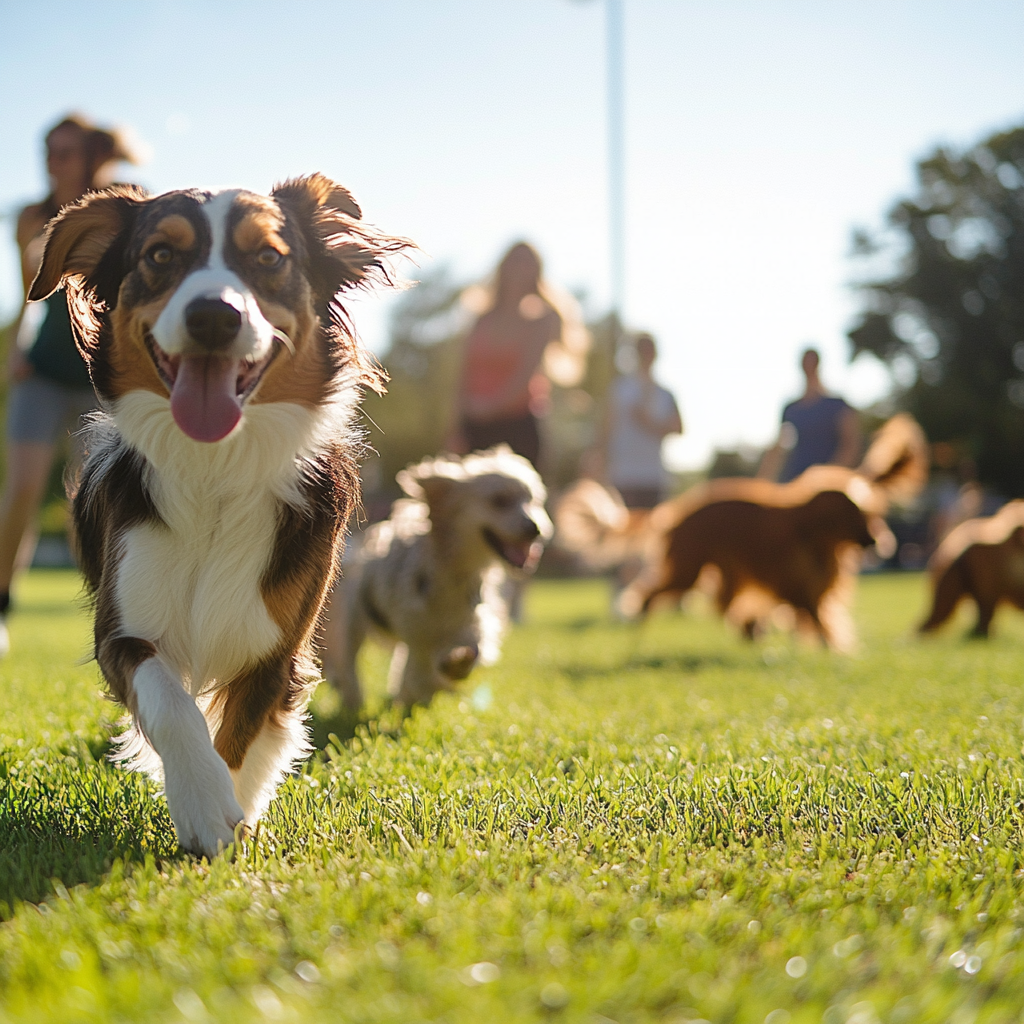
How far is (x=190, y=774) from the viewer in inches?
95.4

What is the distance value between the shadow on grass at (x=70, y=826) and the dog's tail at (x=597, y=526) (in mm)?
6453

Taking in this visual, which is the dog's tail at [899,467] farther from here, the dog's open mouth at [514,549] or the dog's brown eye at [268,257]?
the dog's brown eye at [268,257]

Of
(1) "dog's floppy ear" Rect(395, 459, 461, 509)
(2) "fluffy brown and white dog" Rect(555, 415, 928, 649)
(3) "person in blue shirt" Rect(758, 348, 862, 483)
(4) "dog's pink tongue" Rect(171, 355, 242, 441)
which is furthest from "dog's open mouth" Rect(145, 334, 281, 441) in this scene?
(3) "person in blue shirt" Rect(758, 348, 862, 483)

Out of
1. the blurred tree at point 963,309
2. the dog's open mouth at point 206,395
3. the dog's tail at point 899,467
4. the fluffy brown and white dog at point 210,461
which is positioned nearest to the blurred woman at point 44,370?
the fluffy brown and white dog at point 210,461

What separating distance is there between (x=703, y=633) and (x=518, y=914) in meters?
9.04

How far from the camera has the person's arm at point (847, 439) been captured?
30.1ft

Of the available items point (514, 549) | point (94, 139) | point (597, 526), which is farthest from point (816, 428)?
point (94, 139)

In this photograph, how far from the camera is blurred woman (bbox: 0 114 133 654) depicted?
5418 millimetres

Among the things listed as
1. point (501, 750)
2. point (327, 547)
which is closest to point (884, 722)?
point (501, 750)

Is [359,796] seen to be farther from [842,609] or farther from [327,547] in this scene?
[842,609]

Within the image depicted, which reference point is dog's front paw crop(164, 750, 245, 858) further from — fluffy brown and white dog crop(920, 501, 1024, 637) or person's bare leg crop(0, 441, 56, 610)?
fluffy brown and white dog crop(920, 501, 1024, 637)

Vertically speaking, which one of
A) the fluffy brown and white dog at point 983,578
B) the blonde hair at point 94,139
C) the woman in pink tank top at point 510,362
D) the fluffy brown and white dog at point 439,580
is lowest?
the fluffy brown and white dog at point 983,578

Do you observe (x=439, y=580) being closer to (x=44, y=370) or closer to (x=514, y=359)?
(x=44, y=370)

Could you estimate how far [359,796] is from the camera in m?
2.99
